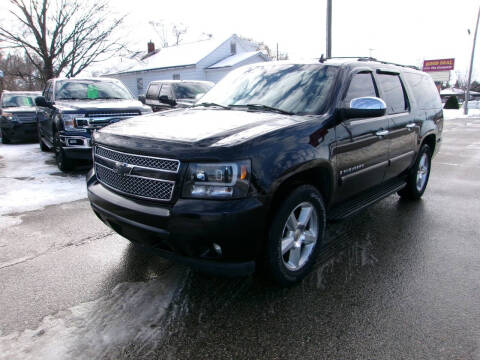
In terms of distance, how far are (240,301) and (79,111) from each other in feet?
17.4

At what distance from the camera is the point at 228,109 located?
143 inches

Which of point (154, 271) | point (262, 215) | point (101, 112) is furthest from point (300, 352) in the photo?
point (101, 112)

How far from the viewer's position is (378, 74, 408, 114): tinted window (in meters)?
4.18

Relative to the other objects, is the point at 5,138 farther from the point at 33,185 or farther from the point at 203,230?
the point at 203,230

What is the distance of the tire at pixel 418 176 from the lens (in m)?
5.19

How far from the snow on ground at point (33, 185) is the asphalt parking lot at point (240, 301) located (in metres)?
0.70

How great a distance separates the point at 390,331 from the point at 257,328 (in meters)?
0.90

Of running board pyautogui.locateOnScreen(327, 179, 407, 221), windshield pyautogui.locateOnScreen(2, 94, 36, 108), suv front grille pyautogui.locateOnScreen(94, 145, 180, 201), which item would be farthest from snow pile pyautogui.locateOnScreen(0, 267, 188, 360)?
windshield pyautogui.locateOnScreen(2, 94, 36, 108)

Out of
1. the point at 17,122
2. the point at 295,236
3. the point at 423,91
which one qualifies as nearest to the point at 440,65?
the point at 423,91

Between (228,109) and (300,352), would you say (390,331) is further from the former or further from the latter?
(228,109)


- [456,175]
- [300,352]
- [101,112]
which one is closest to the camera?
[300,352]

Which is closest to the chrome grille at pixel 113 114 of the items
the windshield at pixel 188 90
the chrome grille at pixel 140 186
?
the chrome grille at pixel 140 186

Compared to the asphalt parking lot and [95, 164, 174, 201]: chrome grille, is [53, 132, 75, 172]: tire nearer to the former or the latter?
the asphalt parking lot

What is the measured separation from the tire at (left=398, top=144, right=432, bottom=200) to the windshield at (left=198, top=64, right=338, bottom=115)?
2.44m
